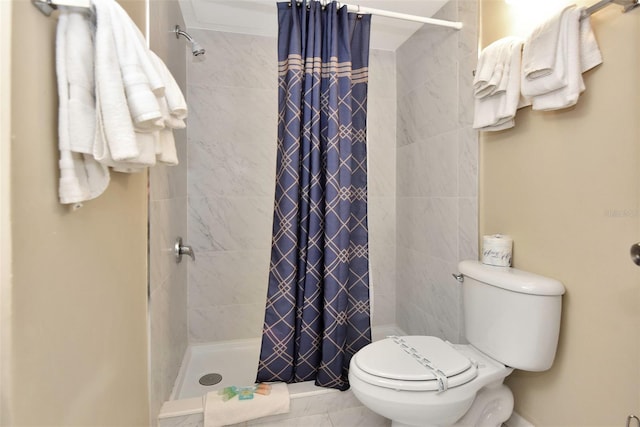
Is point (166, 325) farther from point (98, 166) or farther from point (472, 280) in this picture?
point (472, 280)

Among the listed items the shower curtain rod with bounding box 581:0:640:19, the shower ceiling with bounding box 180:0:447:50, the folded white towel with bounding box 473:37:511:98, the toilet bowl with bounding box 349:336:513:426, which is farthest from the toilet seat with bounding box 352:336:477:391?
the shower ceiling with bounding box 180:0:447:50

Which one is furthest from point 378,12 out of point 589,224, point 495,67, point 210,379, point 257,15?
point 210,379

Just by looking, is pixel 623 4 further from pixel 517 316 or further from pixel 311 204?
pixel 311 204

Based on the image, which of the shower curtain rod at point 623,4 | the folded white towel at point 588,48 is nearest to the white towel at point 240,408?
the folded white towel at point 588,48

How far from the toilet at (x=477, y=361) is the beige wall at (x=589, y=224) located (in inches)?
3.3

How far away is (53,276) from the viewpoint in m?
0.64

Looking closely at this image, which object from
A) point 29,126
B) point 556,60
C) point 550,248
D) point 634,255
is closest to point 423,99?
point 556,60

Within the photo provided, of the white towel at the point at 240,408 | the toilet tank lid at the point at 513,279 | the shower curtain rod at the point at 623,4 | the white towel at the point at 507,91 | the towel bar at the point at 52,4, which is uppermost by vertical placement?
the shower curtain rod at the point at 623,4

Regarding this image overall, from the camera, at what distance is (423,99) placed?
200 cm

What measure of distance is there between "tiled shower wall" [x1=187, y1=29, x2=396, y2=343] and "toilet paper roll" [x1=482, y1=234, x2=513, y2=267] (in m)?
1.34

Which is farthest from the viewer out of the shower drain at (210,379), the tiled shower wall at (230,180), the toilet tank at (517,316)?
the tiled shower wall at (230,180)

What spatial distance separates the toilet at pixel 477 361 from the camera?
1.09m

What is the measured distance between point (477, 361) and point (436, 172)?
103 cm

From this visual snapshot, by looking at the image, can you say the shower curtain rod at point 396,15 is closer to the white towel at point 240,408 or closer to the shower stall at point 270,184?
the shower stall at point 270,184
